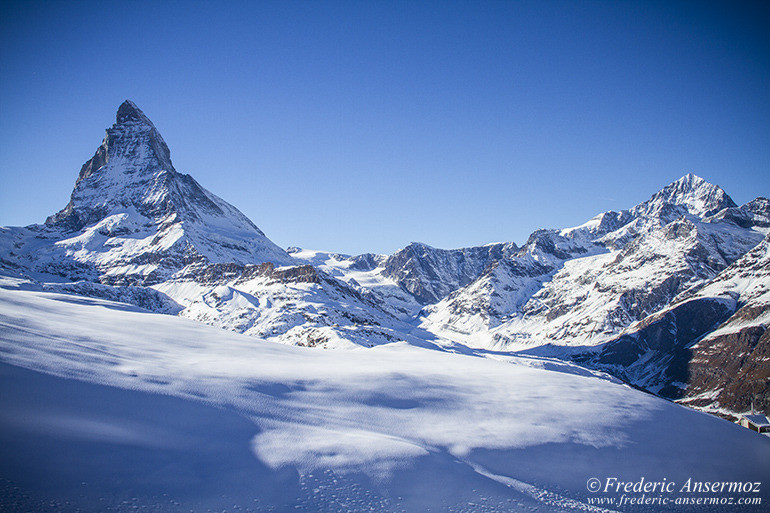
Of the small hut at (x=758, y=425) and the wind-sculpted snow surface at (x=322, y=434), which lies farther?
the small hut at (x=758, y=425)

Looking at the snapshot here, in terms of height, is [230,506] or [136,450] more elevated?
[136,450]

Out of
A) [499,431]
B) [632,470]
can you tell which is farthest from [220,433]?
[632,470]

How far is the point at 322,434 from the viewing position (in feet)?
45.2

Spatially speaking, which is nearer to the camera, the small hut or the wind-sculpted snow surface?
the wind-sculpted snow surface

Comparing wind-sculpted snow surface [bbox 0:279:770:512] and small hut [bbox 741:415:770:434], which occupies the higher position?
wind-sculpted snow surface [bbox 0:279:770:512]

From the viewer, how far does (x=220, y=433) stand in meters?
13.1

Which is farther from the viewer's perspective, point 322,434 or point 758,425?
point 758,425

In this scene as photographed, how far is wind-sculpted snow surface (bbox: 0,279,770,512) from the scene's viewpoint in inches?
419

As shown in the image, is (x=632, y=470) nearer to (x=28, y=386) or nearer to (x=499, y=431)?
(x=499, y=431)

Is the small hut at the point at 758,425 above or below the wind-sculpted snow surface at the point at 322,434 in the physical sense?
below

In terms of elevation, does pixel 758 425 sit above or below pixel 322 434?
below

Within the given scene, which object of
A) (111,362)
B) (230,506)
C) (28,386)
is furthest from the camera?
(111,362)

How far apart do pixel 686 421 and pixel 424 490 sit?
40.3 feet

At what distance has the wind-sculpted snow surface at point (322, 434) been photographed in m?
10.6
